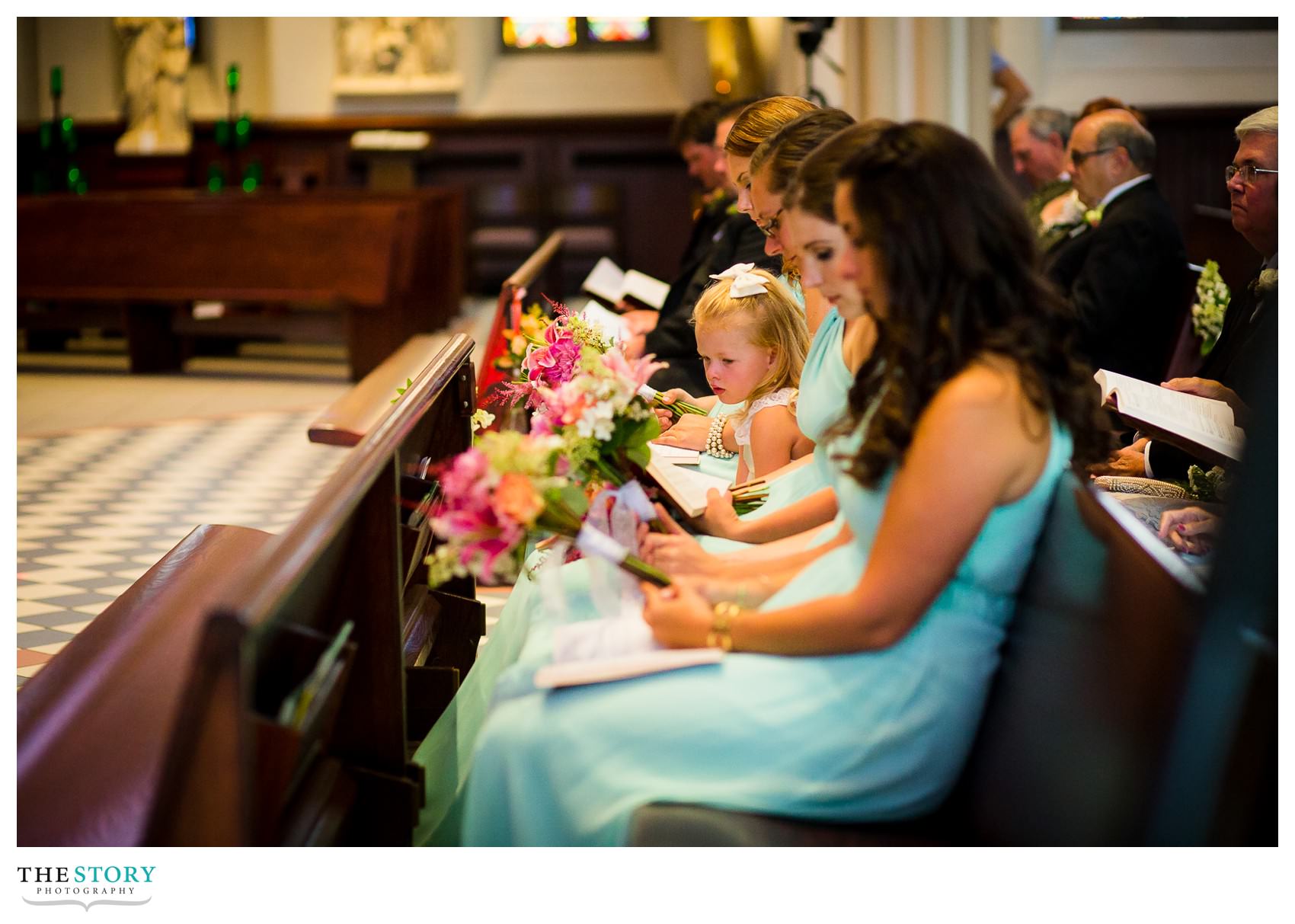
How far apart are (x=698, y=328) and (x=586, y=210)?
11452 millimetres

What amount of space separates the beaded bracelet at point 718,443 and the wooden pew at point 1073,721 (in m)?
1.75

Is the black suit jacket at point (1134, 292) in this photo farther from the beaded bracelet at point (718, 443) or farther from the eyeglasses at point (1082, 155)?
the beaded bracelet at point (718, 443)

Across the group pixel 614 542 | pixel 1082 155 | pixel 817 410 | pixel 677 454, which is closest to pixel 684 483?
pixel 817 410

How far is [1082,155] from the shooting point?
4.84 m

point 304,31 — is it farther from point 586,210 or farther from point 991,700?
point 991,700

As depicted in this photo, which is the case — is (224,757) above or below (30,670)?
above

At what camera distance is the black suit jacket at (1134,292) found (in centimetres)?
443

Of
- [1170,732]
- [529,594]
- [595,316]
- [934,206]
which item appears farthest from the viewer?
[595,316]

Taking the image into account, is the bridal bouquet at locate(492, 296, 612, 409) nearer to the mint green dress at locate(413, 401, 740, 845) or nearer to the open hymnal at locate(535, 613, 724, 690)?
the mint green dress at locate(413, 401, 740, 845)

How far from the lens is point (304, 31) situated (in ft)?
48.8

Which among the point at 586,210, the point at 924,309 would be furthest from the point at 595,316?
the point at 586,210
